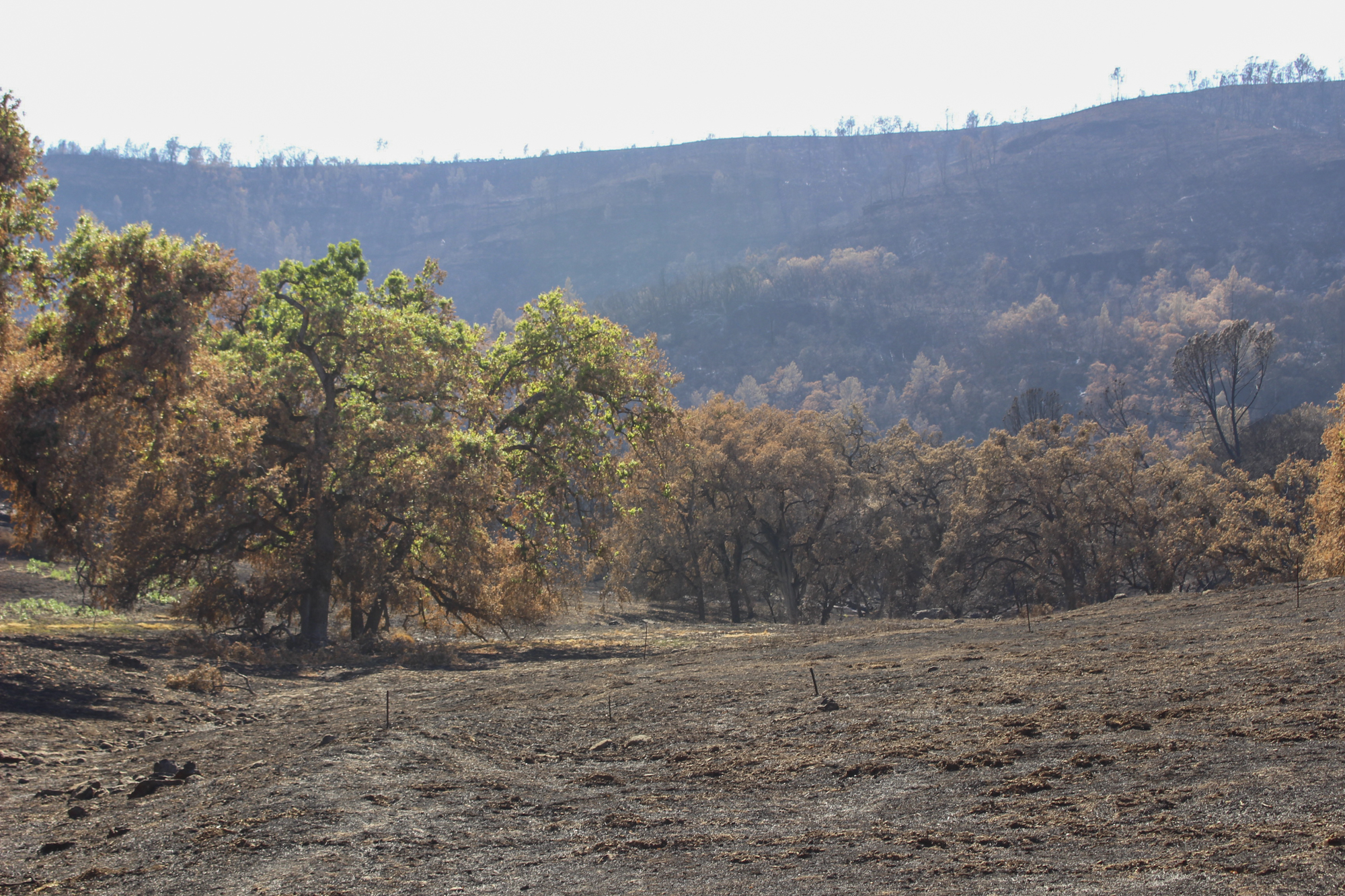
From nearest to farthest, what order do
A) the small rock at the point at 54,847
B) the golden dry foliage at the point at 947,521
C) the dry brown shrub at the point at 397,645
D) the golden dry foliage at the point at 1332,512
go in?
the small rock at the point at 54,847 → the dry brown shrub at the point at 397,645 → the golden dry foliage at the point at 1332,512 → the golden dry foliage at the point at 947,521

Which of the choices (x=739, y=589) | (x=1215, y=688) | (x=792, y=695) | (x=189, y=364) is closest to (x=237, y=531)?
(x=189, y=364)

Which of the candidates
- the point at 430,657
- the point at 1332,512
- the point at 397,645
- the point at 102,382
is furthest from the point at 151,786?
the point at 1332,512

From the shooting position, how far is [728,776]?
25.1 feet

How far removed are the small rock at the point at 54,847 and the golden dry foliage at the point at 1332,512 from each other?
2651 centimetres

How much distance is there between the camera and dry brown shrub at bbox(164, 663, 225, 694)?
13086 mm

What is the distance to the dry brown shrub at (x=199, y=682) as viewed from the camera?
13.1 m

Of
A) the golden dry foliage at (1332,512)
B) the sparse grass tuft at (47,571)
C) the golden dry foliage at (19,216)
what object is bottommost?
the sparse grass tuft at (47,571)

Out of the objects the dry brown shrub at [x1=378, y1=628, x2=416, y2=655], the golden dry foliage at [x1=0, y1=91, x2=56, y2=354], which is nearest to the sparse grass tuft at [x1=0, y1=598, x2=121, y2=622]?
the dry brown shrub at [x1=378, y1=628, x2=416, y2=655]

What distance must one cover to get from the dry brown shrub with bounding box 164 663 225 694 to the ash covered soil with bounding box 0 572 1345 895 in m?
0.40

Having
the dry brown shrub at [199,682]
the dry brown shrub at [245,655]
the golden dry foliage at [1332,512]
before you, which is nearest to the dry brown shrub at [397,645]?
the dry brown shrub at [245,655]

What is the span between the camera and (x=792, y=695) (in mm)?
10852

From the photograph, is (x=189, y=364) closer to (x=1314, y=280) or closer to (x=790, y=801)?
(x=790, y=801)

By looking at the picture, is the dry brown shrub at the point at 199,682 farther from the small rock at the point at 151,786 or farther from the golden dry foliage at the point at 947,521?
the golden dry foliage at the point at 947,521

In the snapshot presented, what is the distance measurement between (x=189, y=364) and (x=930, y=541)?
3722 centimetres
